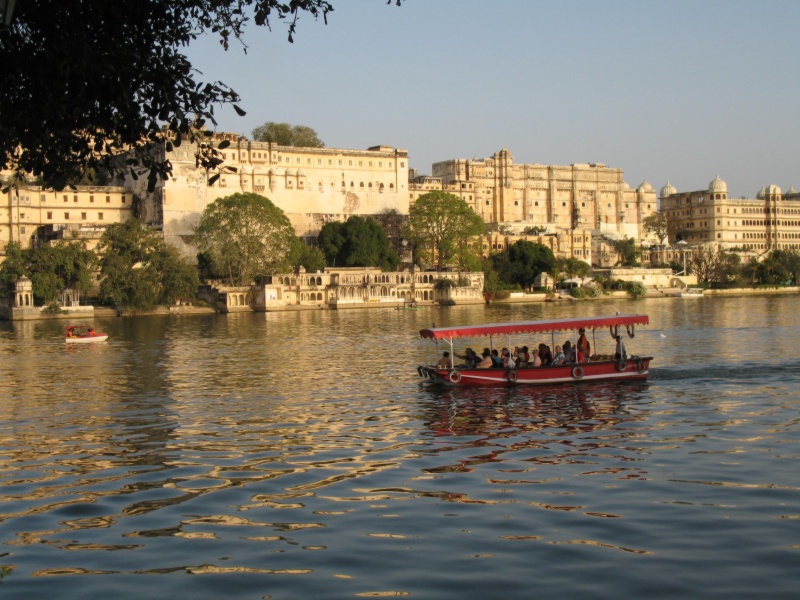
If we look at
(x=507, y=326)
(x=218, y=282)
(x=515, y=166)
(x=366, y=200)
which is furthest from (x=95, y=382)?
(x=515, y=166)

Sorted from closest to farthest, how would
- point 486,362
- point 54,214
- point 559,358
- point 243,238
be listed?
point 486,362
point 559,358
point 243,238
point 54,214

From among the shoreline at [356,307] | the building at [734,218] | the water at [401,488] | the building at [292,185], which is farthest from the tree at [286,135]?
the water at [401,488]

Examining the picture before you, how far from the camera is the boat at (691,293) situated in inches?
3575

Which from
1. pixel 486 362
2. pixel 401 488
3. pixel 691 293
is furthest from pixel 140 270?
pixel 401 488

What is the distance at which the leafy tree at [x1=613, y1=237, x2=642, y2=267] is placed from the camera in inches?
4262

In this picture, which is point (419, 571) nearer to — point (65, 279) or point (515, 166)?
point (65, 279)

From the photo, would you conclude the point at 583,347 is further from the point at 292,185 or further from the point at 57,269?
the point at 292,185

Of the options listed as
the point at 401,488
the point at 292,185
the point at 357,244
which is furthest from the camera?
the point at 292,185

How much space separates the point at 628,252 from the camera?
109 metres

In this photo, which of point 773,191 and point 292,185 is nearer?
point 292,185

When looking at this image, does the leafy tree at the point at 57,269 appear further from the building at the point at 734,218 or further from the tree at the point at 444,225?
the building at the point at 734,218

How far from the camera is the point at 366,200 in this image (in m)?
97.4

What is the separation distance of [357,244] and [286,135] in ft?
78.2

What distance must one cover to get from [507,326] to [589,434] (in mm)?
7671
